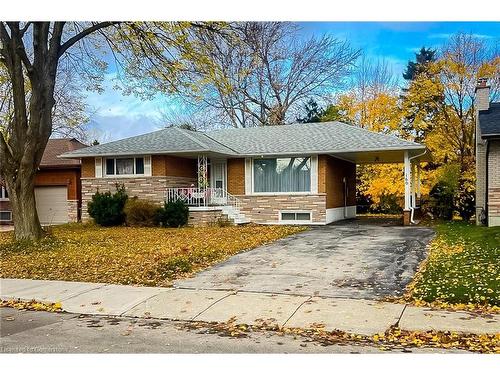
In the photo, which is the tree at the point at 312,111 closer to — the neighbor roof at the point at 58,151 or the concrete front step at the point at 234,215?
the concrete front step at the point at 234,215

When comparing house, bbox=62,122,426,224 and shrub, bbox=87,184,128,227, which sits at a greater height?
house, bbox=62,122,426,224

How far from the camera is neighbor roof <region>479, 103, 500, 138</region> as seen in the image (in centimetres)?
1352

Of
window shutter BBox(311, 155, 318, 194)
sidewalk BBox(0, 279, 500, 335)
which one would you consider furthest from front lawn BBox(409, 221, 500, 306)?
window shutter BBox(311, 155, 318, 194)

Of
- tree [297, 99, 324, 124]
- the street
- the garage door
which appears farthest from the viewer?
tree [297, 99, 324, 124]

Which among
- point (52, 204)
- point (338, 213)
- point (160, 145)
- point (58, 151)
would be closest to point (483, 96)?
point (338, 213)

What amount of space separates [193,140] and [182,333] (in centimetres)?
1321

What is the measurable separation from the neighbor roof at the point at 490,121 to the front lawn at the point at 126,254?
6118 millimetres

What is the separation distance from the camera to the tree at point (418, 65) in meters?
17.7

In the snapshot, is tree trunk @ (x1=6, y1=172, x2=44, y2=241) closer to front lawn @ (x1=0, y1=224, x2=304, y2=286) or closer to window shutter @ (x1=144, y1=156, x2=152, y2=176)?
front lawn @ (x1=0, y1=224, x2=304, y2=286)

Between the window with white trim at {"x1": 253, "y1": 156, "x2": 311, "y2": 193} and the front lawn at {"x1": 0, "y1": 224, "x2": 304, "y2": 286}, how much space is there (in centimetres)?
321

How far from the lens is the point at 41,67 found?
11711 millimetres

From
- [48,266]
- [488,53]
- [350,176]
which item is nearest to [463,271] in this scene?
[48,266]

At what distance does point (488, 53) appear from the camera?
17.2 m

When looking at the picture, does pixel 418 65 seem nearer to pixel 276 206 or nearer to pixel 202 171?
pixel 276 206
